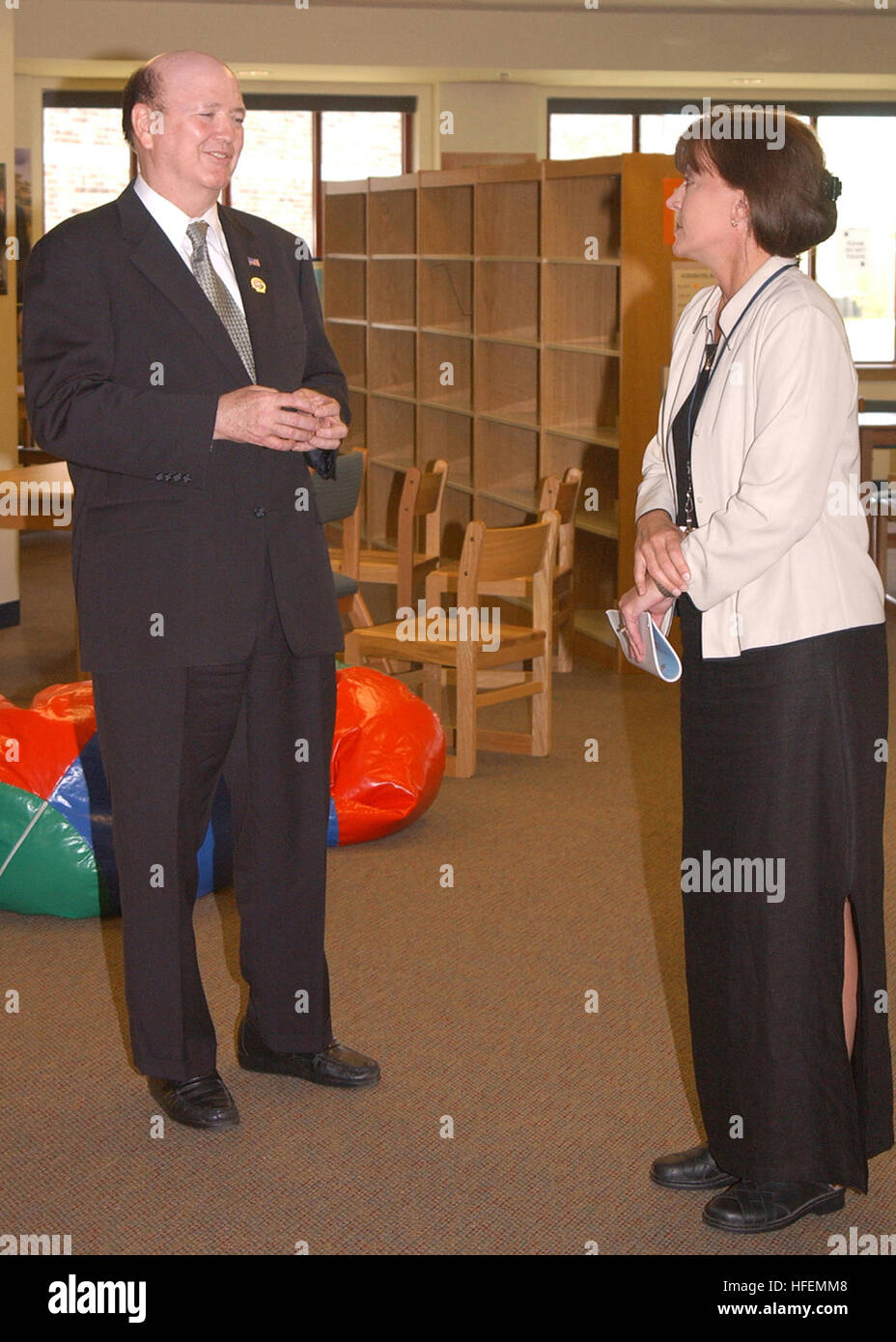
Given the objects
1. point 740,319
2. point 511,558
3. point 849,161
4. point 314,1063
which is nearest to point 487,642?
point 511,558

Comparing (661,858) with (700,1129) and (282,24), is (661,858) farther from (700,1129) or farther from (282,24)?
(282,24)

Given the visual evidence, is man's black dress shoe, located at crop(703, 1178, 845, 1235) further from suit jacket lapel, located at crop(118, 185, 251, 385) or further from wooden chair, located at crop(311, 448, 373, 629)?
→ wooden chair, located at crop(311, 448, 373, 629)

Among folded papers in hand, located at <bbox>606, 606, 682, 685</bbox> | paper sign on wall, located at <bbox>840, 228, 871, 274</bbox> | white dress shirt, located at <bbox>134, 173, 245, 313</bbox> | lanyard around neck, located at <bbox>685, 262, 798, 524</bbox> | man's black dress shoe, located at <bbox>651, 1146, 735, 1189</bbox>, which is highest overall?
paper sign on wall, located at <bbox>840, 228, 871, 274</bbox>

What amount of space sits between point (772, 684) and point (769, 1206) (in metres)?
0.85

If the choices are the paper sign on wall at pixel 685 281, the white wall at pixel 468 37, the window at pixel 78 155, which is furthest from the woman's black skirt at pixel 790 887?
the window at pixel 78 155

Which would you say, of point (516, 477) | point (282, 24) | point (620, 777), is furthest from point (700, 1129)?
point (282, 24)

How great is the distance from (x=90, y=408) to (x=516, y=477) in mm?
5901

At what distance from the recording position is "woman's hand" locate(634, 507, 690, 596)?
220 cm

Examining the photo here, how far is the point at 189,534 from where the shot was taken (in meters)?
2.55

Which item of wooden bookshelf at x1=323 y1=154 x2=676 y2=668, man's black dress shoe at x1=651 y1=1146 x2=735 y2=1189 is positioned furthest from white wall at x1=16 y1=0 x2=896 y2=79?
man's black dress shoe at x1=651 y1=1146 x2=735 y2=1189

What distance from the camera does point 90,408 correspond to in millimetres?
2428

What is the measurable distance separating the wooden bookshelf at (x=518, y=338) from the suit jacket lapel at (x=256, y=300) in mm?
4032

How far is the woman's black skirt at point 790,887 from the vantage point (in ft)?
7.34

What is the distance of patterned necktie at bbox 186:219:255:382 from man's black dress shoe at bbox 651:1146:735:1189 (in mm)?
1529
